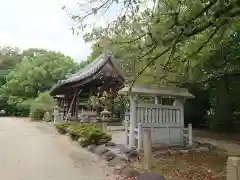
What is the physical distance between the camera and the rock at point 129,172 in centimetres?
816

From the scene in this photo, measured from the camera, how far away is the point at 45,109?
31.5 metres

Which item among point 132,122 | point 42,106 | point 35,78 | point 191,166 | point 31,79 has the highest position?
point 35,78

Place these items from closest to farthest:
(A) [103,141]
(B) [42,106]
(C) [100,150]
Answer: (C) [100,150] → (A) [103,141] → (B) [42,106]

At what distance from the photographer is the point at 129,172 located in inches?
326

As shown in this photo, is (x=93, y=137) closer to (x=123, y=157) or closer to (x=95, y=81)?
(x=123, y=157)

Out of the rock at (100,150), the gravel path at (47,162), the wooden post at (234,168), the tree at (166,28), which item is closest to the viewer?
the wooden post at (234,168)

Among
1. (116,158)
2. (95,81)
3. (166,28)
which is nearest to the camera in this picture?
(166,28)

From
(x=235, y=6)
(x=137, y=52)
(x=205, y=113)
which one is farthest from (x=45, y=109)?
(x=235, y=6)

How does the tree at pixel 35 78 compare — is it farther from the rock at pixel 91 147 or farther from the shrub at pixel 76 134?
the rock at pixel 91 147

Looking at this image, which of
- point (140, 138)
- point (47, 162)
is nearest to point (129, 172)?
point (140, 138)

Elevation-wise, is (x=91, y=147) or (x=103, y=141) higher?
(x=103, y=141)

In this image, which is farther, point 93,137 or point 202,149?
point 93,137

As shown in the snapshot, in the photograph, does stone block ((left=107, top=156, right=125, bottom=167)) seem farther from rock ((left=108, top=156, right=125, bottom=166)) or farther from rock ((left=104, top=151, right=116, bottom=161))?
rock ((left=104, top=151, right=116, bottom=161))

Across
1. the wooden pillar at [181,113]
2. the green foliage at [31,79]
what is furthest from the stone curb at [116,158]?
the green foliage at [31,79]
